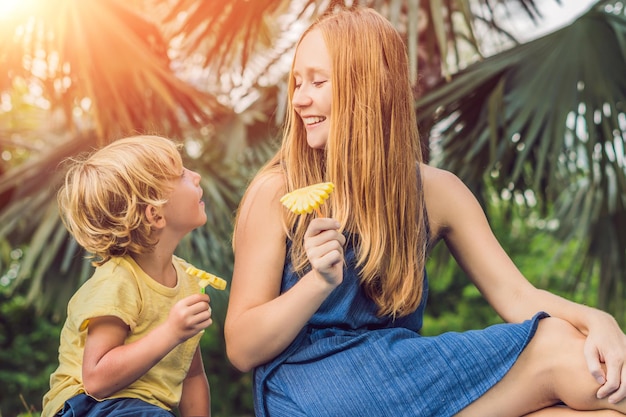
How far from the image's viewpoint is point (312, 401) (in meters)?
1.62

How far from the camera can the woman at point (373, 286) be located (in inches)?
62.2

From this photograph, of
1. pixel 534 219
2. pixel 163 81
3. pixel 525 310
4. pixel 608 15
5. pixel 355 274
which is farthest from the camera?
pixel 534 219

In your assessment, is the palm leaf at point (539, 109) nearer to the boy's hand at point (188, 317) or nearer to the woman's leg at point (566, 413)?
the woman's leg at point (566, 413)

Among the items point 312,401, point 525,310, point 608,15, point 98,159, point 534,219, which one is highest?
point 608,15

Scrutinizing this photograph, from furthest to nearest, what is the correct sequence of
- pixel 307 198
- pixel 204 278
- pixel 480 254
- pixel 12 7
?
pixel 12 7
pixel 480 254
pixel 204 278
pixel 307 198

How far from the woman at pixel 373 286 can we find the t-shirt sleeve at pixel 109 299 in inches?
7.8

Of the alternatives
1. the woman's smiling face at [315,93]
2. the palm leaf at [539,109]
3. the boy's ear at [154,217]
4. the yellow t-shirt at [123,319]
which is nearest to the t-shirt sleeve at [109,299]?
the yellow t-shirt at [123,319]

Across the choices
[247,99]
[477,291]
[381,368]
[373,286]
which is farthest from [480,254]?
[477,291]

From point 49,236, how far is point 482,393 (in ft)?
9.52

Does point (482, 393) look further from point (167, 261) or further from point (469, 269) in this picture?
point (167, 261)

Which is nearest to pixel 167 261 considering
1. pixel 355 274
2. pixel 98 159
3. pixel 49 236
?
pixel 98 159

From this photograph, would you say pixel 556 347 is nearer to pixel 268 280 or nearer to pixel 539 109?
pixel 268 280

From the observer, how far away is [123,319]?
5.41 feet

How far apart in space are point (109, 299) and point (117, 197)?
0.74ft
